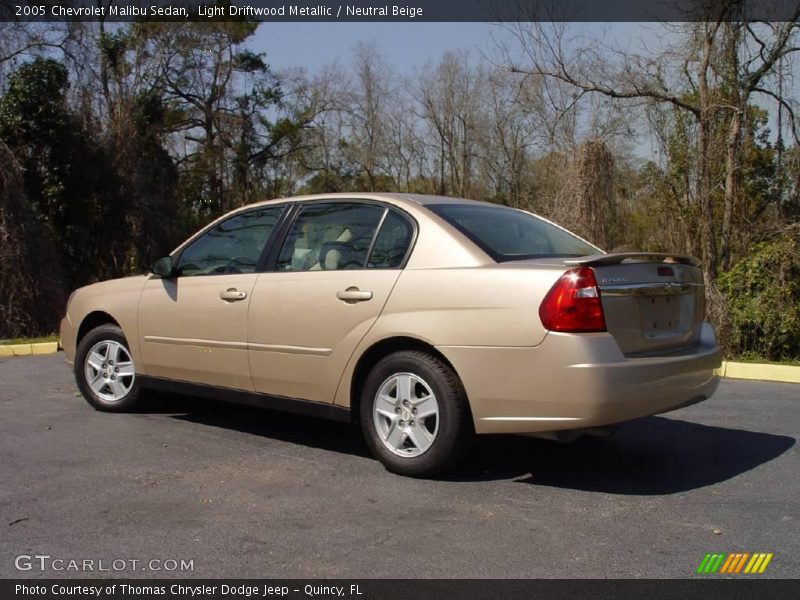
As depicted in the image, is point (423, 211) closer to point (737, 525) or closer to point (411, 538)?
point (411, 538)

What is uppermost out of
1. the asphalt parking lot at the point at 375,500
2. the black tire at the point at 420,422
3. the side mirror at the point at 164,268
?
the side mirror at the point at 164,268

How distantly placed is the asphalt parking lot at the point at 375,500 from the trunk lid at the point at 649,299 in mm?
800

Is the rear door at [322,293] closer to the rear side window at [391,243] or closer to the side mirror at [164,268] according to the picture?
the rear side window at [391,243]

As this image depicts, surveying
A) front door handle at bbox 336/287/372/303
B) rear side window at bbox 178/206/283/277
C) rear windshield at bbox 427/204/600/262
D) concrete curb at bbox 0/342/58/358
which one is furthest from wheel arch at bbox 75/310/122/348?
concrete curb at bbox 0/342/58/358

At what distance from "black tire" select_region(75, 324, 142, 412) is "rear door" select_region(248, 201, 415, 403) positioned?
1488 mm

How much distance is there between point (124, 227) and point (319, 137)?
55.8 ft

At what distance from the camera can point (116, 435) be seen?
545cm

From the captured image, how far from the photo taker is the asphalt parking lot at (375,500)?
3.33m

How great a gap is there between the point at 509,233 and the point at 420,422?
1.34 meters

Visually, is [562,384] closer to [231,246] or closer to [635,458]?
[635,458]
